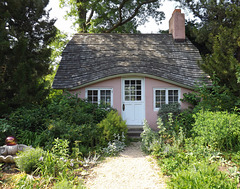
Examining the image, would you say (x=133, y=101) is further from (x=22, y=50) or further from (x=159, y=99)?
(x=22, y=50)

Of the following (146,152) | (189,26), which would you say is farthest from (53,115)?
(189,26)

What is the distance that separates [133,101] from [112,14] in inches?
454

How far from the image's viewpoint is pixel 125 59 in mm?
12023

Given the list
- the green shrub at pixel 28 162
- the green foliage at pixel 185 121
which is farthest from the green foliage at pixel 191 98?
the green shrub at pixel 28 162

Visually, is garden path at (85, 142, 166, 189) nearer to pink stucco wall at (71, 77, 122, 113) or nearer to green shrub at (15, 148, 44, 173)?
green shrub at (15, 148, 44, 173)

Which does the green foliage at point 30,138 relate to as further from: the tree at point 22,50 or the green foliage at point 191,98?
the green foliage at point 191,98

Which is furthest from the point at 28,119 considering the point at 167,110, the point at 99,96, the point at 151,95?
the point at 167,110

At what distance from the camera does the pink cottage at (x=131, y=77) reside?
10.6m

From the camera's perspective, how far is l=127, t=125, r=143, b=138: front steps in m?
9.83

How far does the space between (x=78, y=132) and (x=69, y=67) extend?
18.4 feet

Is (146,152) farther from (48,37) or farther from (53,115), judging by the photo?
(48,37)

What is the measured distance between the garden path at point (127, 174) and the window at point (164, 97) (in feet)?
13.9

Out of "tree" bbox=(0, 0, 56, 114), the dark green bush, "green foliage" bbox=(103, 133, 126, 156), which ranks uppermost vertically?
"tree" bbox=(0, 0, 56, 114)

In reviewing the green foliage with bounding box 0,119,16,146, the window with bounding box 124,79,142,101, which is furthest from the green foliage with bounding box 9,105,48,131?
the window with bounding box 124,79,142,101
